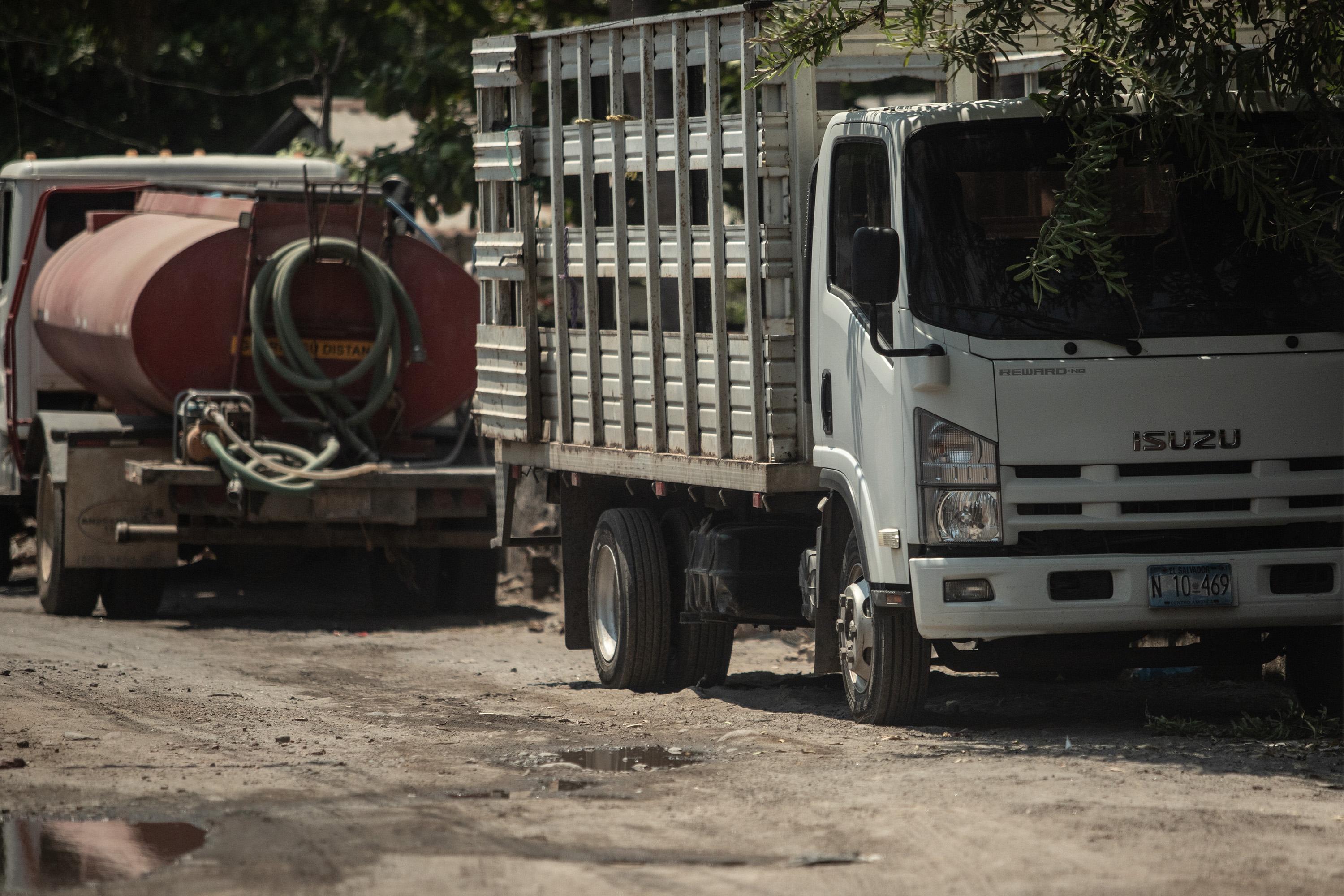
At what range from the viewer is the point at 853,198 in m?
8.09

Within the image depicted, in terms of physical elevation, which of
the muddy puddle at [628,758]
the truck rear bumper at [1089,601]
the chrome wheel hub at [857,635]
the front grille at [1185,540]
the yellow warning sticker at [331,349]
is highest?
the yellow warning sticker at [331,349]

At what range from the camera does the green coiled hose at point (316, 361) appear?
12.9m

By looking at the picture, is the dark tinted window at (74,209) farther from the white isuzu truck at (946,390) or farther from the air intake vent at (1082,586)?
the air intake vent at (1082,586)

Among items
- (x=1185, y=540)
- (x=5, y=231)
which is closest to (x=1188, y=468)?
(x=1185, y=540)

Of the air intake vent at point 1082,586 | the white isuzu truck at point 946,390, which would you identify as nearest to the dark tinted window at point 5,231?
the white isuzu truck at point 946,390

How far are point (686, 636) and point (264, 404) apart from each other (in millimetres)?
4464

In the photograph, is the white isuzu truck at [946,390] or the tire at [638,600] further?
the tire at [638,600]

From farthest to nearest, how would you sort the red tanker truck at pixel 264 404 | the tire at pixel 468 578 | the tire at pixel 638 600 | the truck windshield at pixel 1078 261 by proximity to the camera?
the tire at pixel 468 578 → the red tanker truck at pixel 264 404 → the tire at pixel 638 600 → the truck windshield at pixel 1078 261

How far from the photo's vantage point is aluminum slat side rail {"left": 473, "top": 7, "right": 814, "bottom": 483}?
343 inches

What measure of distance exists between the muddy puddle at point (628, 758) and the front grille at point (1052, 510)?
1.53 m

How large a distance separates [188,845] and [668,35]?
4688 millimetres

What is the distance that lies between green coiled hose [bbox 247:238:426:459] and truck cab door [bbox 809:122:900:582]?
529 cm

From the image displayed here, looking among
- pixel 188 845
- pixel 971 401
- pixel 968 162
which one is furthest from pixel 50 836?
pixel 968 162

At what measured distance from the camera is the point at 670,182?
30.7 ft
